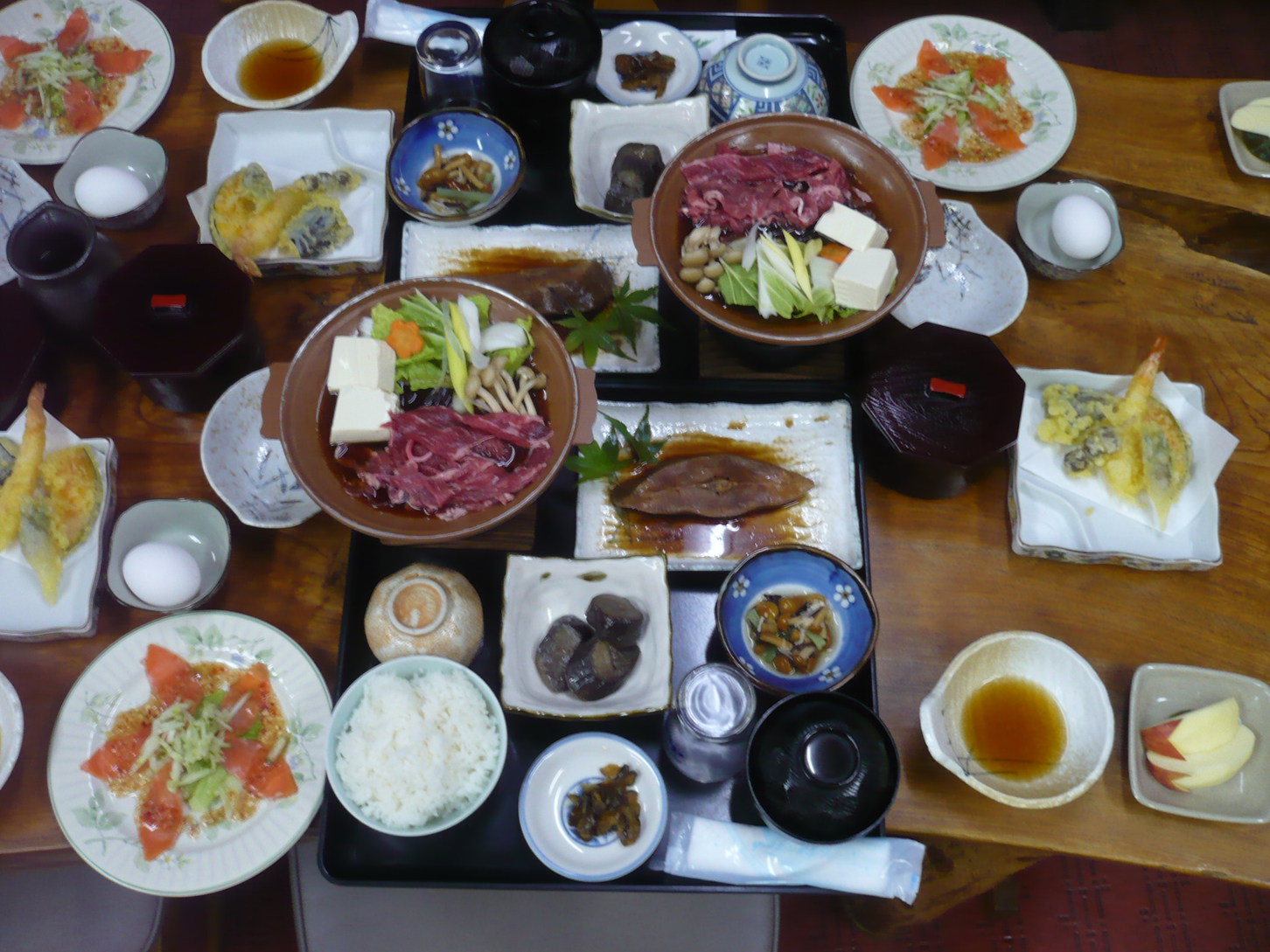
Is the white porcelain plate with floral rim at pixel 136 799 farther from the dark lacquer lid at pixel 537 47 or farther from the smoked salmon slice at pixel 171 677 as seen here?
the dark lacquer lid at pixel 537 47

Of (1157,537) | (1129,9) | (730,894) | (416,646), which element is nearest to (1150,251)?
(1157,537)

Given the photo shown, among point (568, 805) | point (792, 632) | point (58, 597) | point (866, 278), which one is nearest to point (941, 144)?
point (866, 278)

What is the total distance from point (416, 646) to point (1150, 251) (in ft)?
7.27

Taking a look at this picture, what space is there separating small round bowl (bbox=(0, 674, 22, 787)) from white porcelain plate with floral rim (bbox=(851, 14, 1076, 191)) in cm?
260

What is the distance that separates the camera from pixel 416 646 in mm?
1889

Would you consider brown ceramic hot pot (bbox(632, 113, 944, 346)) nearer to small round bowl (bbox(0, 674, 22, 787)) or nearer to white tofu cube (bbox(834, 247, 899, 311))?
white tofu cube (bbox(834, 247, 899, 311))

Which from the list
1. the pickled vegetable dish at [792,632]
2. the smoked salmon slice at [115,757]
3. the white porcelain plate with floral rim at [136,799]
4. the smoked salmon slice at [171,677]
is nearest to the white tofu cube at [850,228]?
the pickled vegetable dish at [792,632]

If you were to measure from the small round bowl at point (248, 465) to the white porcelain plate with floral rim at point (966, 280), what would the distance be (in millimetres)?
1629

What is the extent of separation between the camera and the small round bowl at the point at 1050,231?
2.32 m

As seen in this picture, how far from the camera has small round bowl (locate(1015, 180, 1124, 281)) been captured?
2318 millimetres

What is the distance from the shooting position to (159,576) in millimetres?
1917

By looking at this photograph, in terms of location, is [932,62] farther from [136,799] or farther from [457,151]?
[136,799]

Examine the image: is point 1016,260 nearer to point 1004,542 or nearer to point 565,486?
point 1004,542

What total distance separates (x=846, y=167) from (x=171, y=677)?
1.98 m
